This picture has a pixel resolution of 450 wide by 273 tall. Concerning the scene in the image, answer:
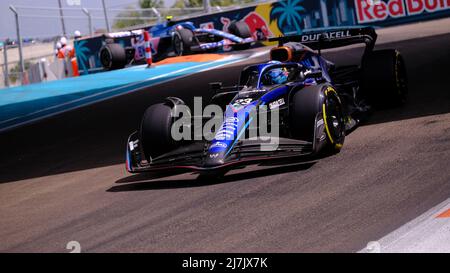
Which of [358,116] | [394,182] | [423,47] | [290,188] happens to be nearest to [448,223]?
[394,182]

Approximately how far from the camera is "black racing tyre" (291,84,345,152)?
320 inches

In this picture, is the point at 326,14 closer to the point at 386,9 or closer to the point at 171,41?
the point at 386,9

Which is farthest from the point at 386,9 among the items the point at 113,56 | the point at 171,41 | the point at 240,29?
the point at 113,56

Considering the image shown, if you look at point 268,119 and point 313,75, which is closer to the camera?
point 268,119

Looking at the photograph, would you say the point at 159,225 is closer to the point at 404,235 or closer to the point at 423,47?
the point at 404,235

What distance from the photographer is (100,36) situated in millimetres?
29297

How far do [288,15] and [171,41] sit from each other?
151 inches

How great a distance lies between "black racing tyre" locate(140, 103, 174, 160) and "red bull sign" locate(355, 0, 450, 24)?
16498 millimetres

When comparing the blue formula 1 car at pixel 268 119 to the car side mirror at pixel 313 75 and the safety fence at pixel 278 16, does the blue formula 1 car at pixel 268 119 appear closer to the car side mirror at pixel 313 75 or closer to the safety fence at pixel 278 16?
the car side mirror at pixel 313 75

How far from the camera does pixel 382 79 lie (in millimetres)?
10305

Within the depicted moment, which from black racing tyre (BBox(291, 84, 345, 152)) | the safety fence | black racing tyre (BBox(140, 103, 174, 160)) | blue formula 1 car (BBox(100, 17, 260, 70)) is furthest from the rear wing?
the safety fence

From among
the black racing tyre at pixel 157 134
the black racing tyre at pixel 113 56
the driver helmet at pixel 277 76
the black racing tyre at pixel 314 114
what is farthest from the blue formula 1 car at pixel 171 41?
the black racing tyre at pixel 314 114

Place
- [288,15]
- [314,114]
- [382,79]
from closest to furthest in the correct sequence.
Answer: [314,114], [382,79], [288,15]

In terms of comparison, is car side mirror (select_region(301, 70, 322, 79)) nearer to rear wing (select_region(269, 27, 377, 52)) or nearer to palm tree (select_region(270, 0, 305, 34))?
rear wing (select_region(269, 27, 377, 52))
